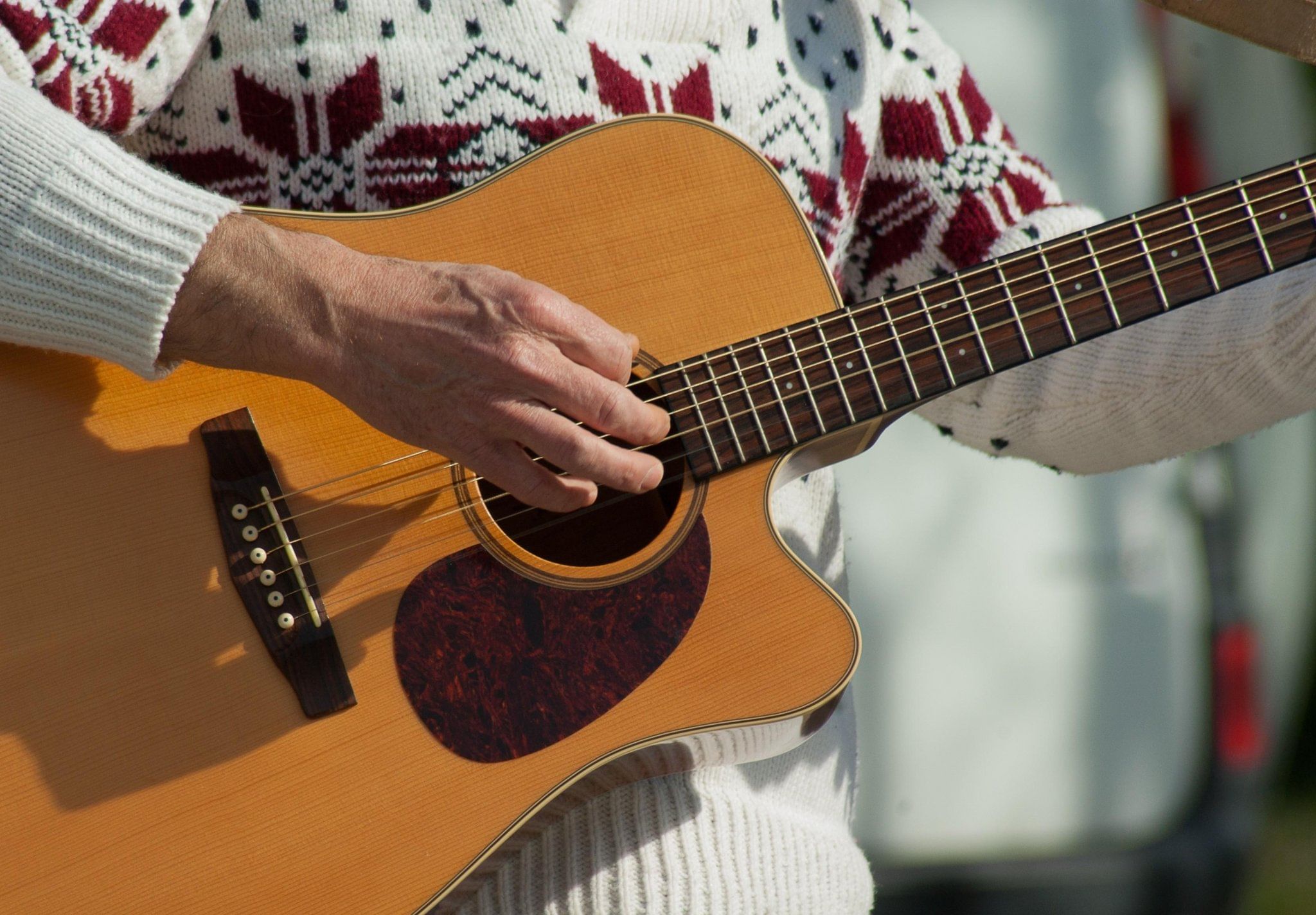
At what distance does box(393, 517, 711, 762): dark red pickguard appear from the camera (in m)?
1.07

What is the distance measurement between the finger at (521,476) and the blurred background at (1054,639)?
118cm

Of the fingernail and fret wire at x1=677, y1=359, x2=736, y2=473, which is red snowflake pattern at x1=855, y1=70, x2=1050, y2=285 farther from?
the fingernail

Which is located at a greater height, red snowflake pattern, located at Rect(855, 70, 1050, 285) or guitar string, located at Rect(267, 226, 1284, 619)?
red snowflake pattern, located at Rect(855, 70, 1050, 285)

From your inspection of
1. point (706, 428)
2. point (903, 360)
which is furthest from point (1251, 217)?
point (706, 428)

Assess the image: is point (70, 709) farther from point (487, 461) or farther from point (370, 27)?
point (370, 27)

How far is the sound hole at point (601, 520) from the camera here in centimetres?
117

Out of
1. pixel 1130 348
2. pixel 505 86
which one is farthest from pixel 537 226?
pixel 1130 348

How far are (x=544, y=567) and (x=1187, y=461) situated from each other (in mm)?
1568

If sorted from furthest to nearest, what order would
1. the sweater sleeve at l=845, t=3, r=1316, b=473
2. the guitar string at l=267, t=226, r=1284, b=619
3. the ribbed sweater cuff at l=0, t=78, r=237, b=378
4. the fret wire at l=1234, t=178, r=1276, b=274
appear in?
the sweater sleeve at l=845, t=3, r=1316, b=473 < the fret wire at l=1234, t=178, r=1276, b=274 < the guitar string at l=267, t=226, r=1284, b=619 < the ribbed sweater cuff at l=0, t=78, r=237, b=378

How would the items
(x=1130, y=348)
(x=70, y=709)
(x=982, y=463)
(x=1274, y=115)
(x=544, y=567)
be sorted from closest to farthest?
(x=70, y=709)
(x=544, y=567)
(x=1130, y=348)
(x=982, y=463)
(x=1274, y=115)

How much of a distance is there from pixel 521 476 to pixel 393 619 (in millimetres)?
184

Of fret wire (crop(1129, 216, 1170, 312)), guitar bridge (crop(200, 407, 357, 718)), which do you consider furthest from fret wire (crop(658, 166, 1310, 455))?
guitar bridge (crop(200, 407, 357, 718))

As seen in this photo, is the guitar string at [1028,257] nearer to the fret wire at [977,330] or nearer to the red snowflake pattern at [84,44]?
the fret wire at [977,330]

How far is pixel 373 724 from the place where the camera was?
1.05 m
